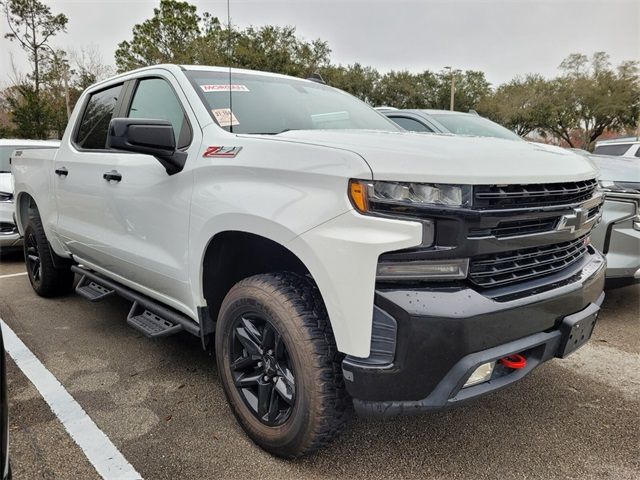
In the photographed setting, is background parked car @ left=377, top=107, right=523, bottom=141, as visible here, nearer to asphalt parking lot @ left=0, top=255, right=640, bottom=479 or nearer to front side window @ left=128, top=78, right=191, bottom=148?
asphalt parking lot @ left=0, top=255, right=640, bottom=479

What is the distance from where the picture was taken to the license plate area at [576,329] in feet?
6.57

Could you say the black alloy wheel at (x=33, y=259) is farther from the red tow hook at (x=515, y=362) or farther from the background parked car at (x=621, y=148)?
the background parked car at (x=621, y=148)

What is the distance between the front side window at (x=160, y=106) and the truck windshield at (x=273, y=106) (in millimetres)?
172

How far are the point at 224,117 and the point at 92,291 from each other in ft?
6.36

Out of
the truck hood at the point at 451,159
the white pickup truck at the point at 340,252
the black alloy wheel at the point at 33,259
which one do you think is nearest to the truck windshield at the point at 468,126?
the white pickup truck at the point at 340,252

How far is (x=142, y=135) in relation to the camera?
2.29 m

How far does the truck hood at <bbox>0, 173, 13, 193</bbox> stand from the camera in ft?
21.9

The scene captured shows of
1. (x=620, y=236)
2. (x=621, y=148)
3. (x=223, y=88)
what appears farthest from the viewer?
(x=621, y=148)

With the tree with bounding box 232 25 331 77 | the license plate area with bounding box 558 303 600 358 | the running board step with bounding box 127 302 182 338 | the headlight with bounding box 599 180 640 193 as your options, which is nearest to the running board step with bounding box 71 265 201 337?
the running board step with bounding box 127 302 182 338

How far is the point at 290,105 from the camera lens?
9.41ft

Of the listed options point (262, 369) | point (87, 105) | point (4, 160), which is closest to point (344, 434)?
point (262, 369)

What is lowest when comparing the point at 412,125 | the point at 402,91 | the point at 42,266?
the point at 42,266

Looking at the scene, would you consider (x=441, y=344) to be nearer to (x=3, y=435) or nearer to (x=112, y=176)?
(x=3, y=435)

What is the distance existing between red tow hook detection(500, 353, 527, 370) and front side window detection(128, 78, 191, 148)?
6.02 ft
